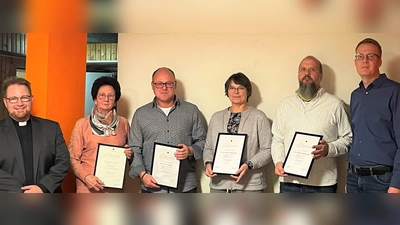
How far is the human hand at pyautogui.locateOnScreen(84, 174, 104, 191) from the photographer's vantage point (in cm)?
211

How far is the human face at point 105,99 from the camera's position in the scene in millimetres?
2314

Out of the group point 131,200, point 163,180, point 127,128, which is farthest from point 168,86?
point 131,200

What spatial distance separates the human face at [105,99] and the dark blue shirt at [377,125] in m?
1.26

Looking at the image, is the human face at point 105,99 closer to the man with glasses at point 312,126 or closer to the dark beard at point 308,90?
the man with glasses at point 312,126

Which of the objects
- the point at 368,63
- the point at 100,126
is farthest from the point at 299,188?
the point at 100,126

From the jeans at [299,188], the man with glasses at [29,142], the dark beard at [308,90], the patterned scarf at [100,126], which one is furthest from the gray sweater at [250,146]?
the man with glasses at [29,142]

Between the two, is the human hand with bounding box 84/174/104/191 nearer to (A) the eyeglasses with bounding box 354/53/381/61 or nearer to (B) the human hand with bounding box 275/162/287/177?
(B) the human hand with bounding box 275/162/287/177

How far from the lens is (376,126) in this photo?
179 cm

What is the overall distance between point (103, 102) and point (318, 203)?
2162 millimetres

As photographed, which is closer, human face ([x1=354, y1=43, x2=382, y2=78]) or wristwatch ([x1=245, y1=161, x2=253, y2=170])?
human face ([x1=354, y1=43, x2=382, y2=78])

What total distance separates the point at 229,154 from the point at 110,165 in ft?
2.06

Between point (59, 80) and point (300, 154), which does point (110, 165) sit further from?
point (300, 154)

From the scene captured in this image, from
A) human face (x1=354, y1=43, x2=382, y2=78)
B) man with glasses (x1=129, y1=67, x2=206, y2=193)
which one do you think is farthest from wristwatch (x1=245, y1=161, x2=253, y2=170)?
human face (x1=354, y1=43, x2=382, y2=78)

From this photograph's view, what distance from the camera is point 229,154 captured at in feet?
7.00
